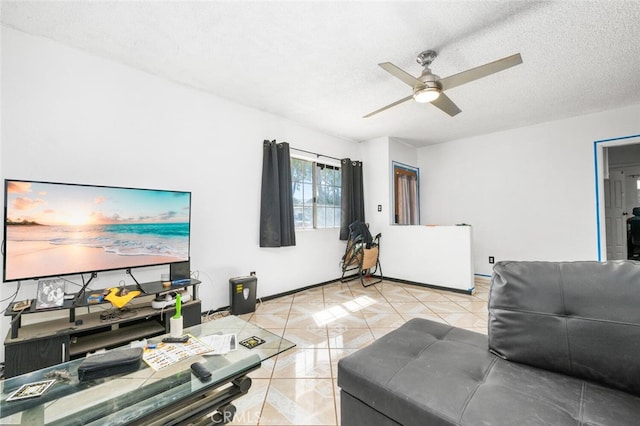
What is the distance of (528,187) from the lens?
4.20 m

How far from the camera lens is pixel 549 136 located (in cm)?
400

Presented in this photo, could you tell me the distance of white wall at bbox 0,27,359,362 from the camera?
6.60ft

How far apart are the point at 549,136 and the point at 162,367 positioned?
538 cm

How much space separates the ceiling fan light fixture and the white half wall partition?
220cm

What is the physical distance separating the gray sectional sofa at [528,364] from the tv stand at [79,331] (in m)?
1.76

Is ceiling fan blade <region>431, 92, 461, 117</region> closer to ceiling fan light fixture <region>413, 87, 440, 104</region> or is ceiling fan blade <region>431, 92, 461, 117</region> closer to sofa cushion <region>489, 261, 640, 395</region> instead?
ceiling fan light fixture <region>413, 87, 440, 104</region>

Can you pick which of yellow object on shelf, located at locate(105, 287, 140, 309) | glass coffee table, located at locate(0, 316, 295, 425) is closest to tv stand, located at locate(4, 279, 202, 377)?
yellow object on shelf, located at locate(105, 287, 140, 309)

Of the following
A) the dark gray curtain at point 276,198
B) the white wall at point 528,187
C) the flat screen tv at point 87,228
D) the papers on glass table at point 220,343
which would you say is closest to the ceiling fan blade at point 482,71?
the dark gray curtain at point 276,198

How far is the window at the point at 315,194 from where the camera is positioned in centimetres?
405

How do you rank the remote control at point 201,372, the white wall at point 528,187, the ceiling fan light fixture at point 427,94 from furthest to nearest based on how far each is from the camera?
the white wall at point 528,187 → the ceiling fan light fixture at point 427,94 → the remote control at point 201,372

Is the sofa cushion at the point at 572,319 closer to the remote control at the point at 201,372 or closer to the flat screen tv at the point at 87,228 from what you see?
the remote control at the point at 201,372

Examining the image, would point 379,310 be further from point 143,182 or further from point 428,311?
point 143,182

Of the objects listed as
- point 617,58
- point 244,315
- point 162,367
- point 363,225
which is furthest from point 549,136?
point 162,367

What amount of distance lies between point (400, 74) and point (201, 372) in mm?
2276
